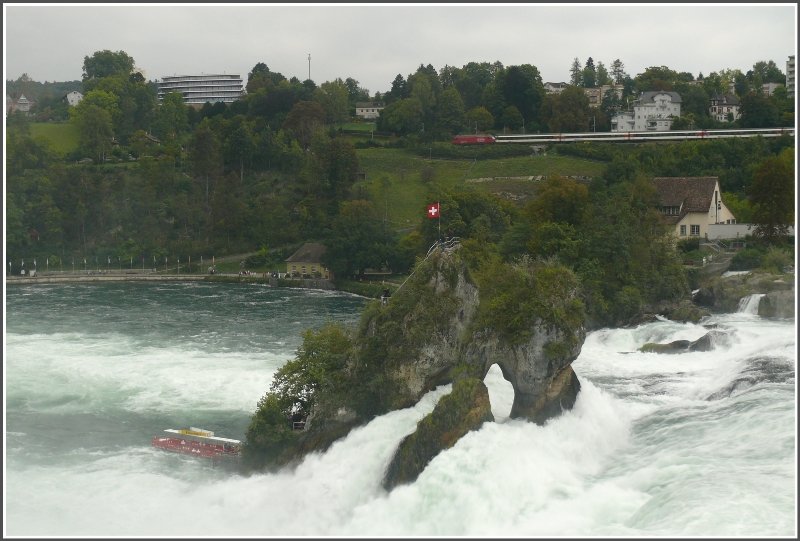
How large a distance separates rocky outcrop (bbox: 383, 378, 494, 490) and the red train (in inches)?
2616

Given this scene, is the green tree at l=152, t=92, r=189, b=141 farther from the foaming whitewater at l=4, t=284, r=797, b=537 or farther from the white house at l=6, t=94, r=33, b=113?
the foaming whitewater at l=4, t=284, r=797, b=537

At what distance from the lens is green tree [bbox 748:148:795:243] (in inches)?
1957

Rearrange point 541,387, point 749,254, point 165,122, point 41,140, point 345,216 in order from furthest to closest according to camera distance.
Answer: point 165,122
point 41,140
point 345,216
point 749,254
point 541,387

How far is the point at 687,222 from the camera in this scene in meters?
55.2

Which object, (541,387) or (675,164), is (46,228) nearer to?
(675,164)

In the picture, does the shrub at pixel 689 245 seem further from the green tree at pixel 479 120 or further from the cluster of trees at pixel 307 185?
the green tree at pixel 479 120

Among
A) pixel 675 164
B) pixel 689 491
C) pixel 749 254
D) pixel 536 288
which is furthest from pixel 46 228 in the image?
pixel 689 491

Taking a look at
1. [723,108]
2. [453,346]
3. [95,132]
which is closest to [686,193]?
[453,346]

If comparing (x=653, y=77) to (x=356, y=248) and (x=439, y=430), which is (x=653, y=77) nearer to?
(x=356, y=248)

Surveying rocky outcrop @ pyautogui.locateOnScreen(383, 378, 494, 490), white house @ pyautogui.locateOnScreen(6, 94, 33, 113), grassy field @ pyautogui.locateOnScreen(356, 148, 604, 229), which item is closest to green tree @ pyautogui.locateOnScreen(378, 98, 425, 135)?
grassy field @ pyautogui.locateOnScreen(356, 148, 604, 229)

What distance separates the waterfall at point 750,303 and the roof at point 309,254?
30.8 metres

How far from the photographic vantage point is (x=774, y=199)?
49719mm

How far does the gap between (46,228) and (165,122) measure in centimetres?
2875

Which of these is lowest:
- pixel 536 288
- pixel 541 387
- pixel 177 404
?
pixel 177 404
